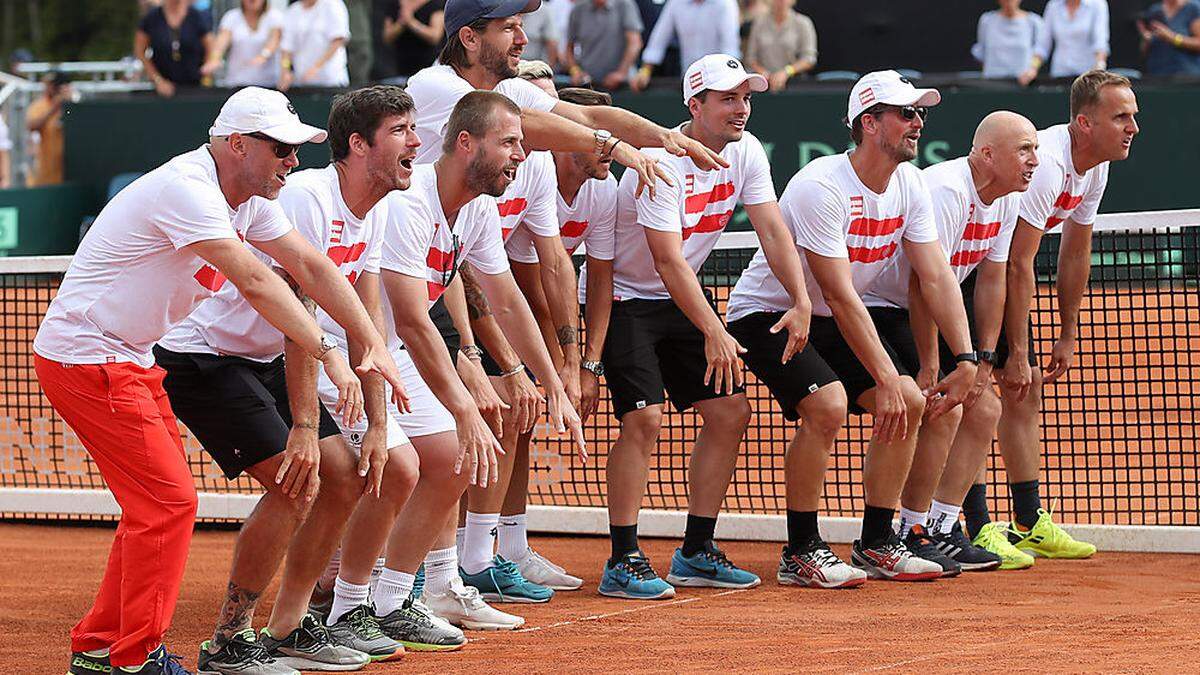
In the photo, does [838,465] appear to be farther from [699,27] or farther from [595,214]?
[699,27]

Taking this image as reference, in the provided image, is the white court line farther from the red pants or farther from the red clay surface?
the red pants

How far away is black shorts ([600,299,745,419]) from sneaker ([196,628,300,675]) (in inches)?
90.3

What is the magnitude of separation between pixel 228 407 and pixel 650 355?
2.35 m

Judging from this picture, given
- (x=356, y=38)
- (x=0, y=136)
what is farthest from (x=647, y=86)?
(x=0, y=136)

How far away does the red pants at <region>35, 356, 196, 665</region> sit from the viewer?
19.0 feet

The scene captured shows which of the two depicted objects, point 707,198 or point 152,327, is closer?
point 152,327

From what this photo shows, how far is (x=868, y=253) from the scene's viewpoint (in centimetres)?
827

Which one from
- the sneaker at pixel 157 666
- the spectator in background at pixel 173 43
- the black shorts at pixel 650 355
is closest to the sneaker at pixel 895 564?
Result: the black shorts at pixel 650 355

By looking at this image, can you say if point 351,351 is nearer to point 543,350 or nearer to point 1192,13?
point 543,350

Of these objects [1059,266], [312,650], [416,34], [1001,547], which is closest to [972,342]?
[1059,266]

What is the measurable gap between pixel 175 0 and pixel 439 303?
11325 mm

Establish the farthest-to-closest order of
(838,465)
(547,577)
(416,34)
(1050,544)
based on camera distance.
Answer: (416,34) → (838,465) → (1050,544) → (547,577)

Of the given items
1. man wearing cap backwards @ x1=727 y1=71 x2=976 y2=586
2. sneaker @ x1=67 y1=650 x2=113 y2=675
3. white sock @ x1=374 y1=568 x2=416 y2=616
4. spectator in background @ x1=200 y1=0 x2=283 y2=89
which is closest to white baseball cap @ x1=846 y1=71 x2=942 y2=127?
man wearing cap backwards @ x1=727 y1=71 x2=976 y2=586

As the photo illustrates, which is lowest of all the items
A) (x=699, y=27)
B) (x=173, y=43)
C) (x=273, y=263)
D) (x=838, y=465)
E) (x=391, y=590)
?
(x=391, y=590)
